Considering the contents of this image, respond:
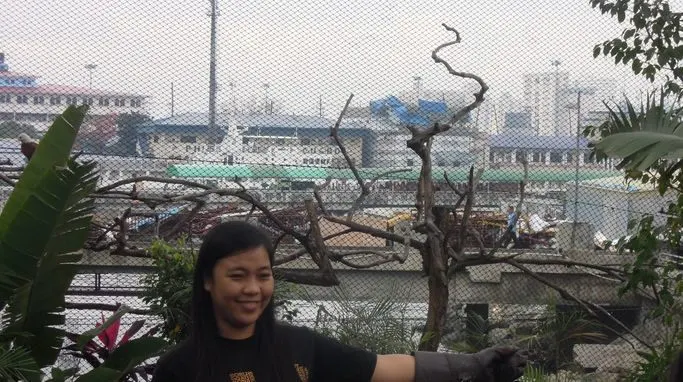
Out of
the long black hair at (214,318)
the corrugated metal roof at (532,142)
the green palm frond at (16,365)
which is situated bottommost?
the green palm frond at (16,365)

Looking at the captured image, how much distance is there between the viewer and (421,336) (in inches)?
171

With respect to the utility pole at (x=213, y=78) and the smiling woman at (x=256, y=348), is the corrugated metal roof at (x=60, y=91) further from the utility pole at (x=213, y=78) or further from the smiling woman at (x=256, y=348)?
the smiling woman at (x=256, y=348)

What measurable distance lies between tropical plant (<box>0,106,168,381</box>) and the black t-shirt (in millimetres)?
1156

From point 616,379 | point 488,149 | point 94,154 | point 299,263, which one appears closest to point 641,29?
point 488,149

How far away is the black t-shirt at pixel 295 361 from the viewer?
6.79 feet

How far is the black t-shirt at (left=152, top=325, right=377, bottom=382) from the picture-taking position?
2.07m

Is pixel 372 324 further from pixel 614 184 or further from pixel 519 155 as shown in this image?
pixel 614 184

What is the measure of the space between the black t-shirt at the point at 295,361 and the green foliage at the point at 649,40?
3230 millimetres

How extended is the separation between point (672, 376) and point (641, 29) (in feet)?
12.5

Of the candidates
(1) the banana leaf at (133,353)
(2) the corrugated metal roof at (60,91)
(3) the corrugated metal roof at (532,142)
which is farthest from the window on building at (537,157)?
(1) the banana leaf at (133,353)

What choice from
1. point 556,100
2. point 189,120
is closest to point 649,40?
point 556,100

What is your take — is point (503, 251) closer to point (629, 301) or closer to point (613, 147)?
point (629, 301)

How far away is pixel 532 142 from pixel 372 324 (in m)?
1.45

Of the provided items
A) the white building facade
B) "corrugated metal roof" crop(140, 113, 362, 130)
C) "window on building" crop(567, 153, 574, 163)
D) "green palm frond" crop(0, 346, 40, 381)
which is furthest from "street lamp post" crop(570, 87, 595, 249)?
"green palm frond" crop(0, 346, 40, 381)
